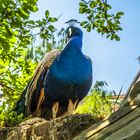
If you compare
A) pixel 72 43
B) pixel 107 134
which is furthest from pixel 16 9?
pixel 107 134

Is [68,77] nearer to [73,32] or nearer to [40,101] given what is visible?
[40,101]

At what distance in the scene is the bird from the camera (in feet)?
16.6

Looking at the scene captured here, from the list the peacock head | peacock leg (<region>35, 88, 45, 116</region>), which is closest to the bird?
peacock leg (<region>35, 88, 45, 116</region>)

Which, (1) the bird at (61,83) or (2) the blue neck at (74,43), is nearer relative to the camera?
(1) the bird at (61,83)

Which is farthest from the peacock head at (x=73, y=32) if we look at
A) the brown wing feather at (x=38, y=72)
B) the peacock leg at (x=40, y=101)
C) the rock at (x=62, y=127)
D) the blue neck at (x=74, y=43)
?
the rock at (x=62, y=127)

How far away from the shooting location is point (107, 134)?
3.41m

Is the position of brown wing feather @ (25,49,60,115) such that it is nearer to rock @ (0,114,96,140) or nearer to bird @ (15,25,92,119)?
bird @ (15,25,92,119)

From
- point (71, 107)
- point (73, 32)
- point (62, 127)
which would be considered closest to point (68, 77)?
point (71, 107)

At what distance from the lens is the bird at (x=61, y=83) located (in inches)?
200

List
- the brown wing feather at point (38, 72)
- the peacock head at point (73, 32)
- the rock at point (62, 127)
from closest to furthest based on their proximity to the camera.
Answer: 1. the rock at point (62, 127)
2. the brown wing feather at point (38, 72)
3. the peacock head at point (73, 32)

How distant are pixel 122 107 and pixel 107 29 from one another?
9.29ft

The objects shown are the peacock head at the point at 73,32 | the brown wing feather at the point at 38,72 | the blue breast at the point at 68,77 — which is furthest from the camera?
the peacock head at the point at 73,32

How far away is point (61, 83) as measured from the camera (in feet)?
16.6

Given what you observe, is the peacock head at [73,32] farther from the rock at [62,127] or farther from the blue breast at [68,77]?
the rock at [62,127]
